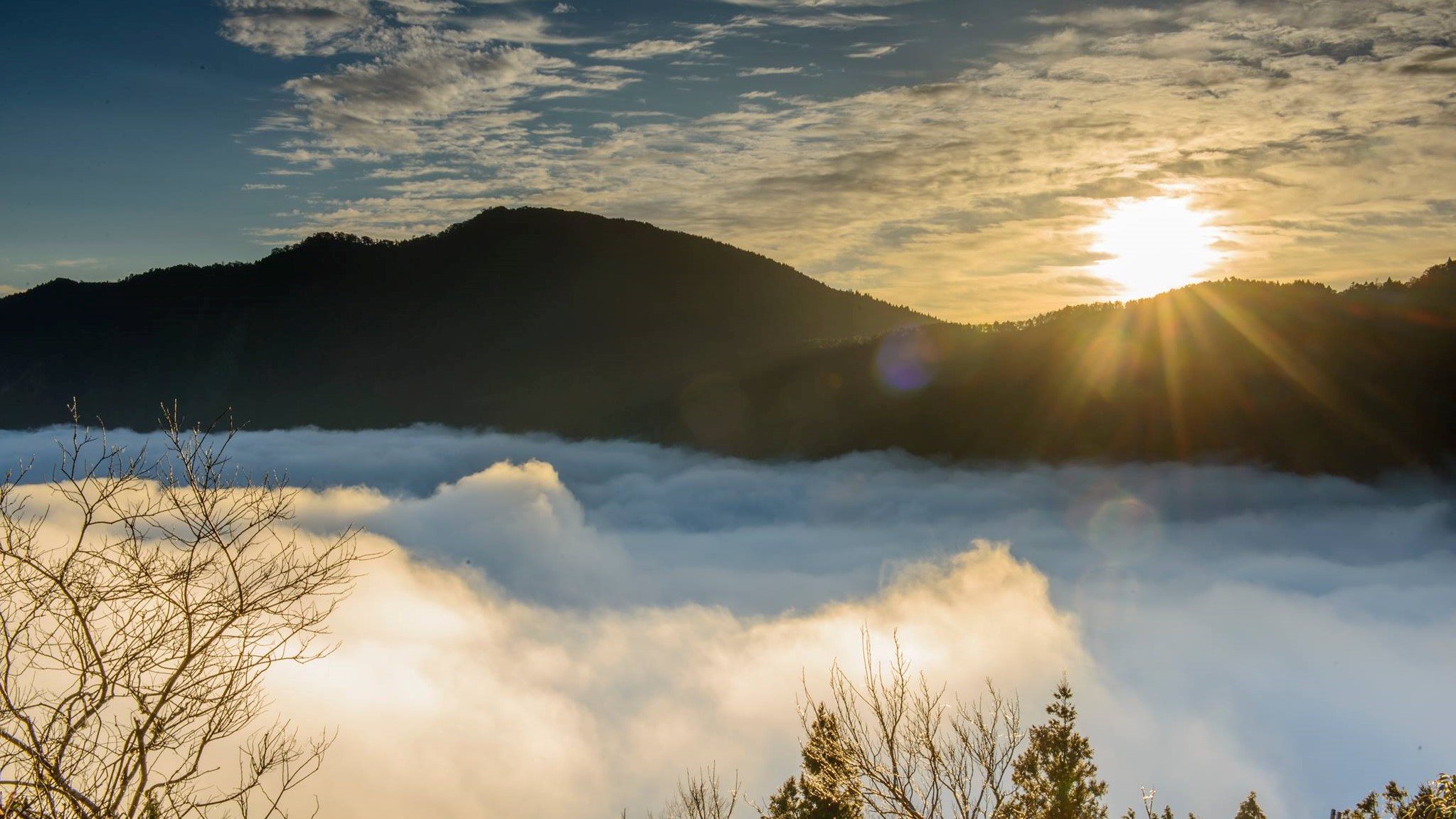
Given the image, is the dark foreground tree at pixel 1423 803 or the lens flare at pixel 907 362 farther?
the lens flare at pixel 907 362

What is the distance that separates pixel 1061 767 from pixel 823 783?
11164 mm

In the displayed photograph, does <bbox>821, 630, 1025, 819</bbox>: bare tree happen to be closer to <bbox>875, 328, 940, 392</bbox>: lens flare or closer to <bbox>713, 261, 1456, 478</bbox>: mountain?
<bbox>713, 261, 1456, 478</bbox>: mountain

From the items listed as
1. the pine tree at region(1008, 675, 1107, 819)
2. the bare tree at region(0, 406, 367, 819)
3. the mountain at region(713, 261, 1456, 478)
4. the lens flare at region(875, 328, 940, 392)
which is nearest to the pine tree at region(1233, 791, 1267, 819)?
the pine tree at region(1008, 675, 1107, 819)

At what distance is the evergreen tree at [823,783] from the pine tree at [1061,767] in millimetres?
5494

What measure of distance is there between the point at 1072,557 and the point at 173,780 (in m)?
158

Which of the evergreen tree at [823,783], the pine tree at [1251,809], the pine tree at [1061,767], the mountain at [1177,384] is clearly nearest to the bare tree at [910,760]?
the evergreen tree at [823,783]

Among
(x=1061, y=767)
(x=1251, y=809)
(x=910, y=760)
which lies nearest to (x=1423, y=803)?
(x=910, y=760)

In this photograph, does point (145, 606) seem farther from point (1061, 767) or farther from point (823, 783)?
point (1061, 767)

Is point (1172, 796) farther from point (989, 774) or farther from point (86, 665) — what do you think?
point (86, 665)

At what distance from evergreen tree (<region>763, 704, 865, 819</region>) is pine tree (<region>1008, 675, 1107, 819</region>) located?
5.49 meters

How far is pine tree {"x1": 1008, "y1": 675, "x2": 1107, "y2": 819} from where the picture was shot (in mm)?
23734

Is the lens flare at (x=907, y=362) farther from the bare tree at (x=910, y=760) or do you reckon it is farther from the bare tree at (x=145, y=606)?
the bare tree at (x=145, y=606)

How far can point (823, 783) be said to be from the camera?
54.2 feet

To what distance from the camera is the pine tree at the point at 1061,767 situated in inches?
934
